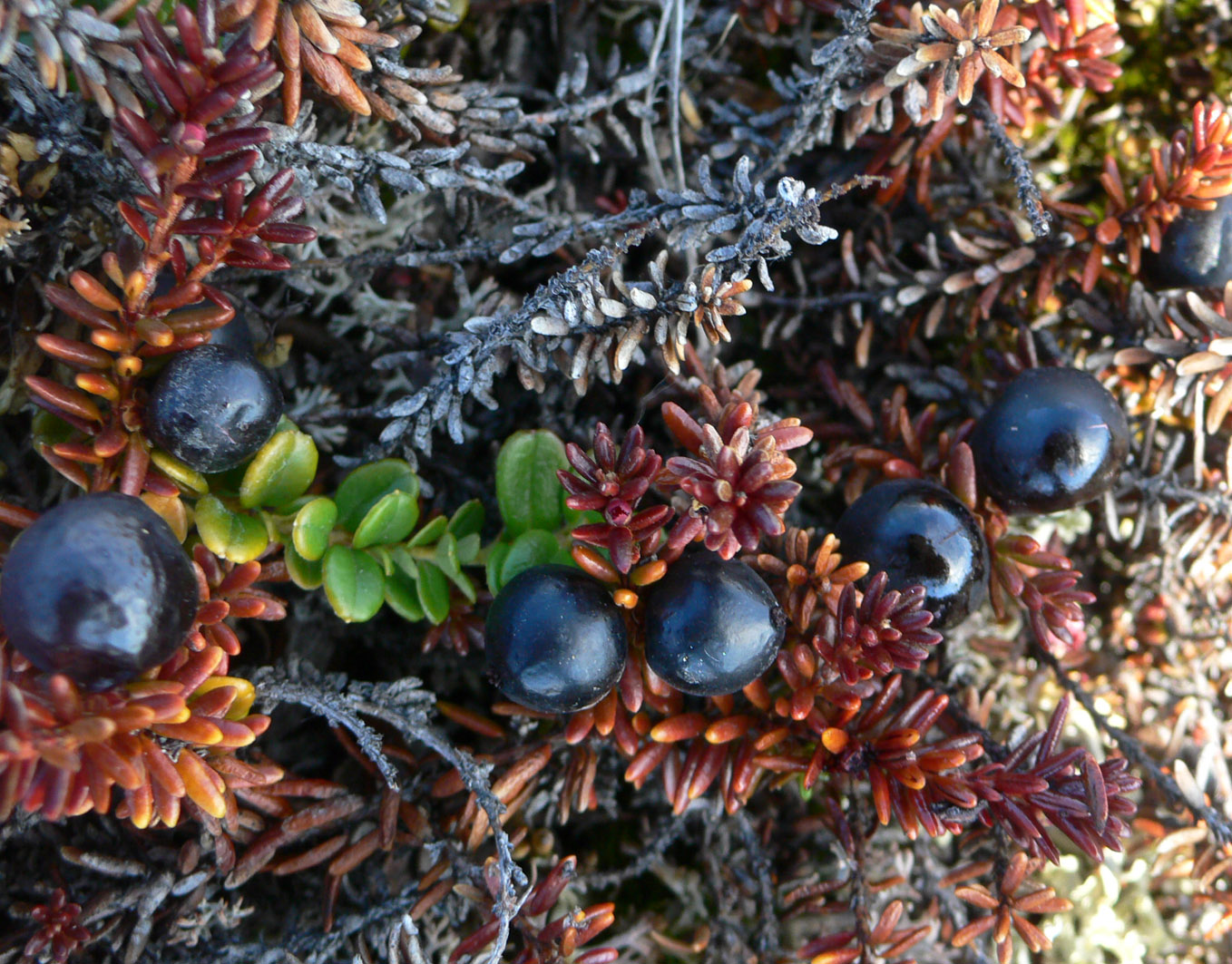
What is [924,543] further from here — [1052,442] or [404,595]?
[404,595]

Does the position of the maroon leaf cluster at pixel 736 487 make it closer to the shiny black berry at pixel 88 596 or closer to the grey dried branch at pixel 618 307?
the grey dried branch at pixel 618 307

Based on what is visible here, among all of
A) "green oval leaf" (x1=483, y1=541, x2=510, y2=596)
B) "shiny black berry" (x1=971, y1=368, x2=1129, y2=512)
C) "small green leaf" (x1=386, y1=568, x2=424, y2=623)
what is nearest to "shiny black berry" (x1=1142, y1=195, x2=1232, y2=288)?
"shiny black berry" (x1=971, y1=368, x2=1129, y2=512)

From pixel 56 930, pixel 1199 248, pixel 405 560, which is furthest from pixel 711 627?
pixel 1199 248

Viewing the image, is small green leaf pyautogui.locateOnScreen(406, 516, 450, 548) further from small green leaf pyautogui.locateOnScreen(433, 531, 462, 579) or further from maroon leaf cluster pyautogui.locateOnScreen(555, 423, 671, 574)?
maroon leaf cluster pyautogui.locateOnScreen(555, 423, 671, 574)

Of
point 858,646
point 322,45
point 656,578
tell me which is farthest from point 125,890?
point 322,45

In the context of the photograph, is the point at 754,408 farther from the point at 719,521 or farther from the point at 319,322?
the point at 319,322

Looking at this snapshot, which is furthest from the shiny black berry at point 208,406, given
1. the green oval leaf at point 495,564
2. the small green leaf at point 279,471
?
the green oval leaf at point 495,564
